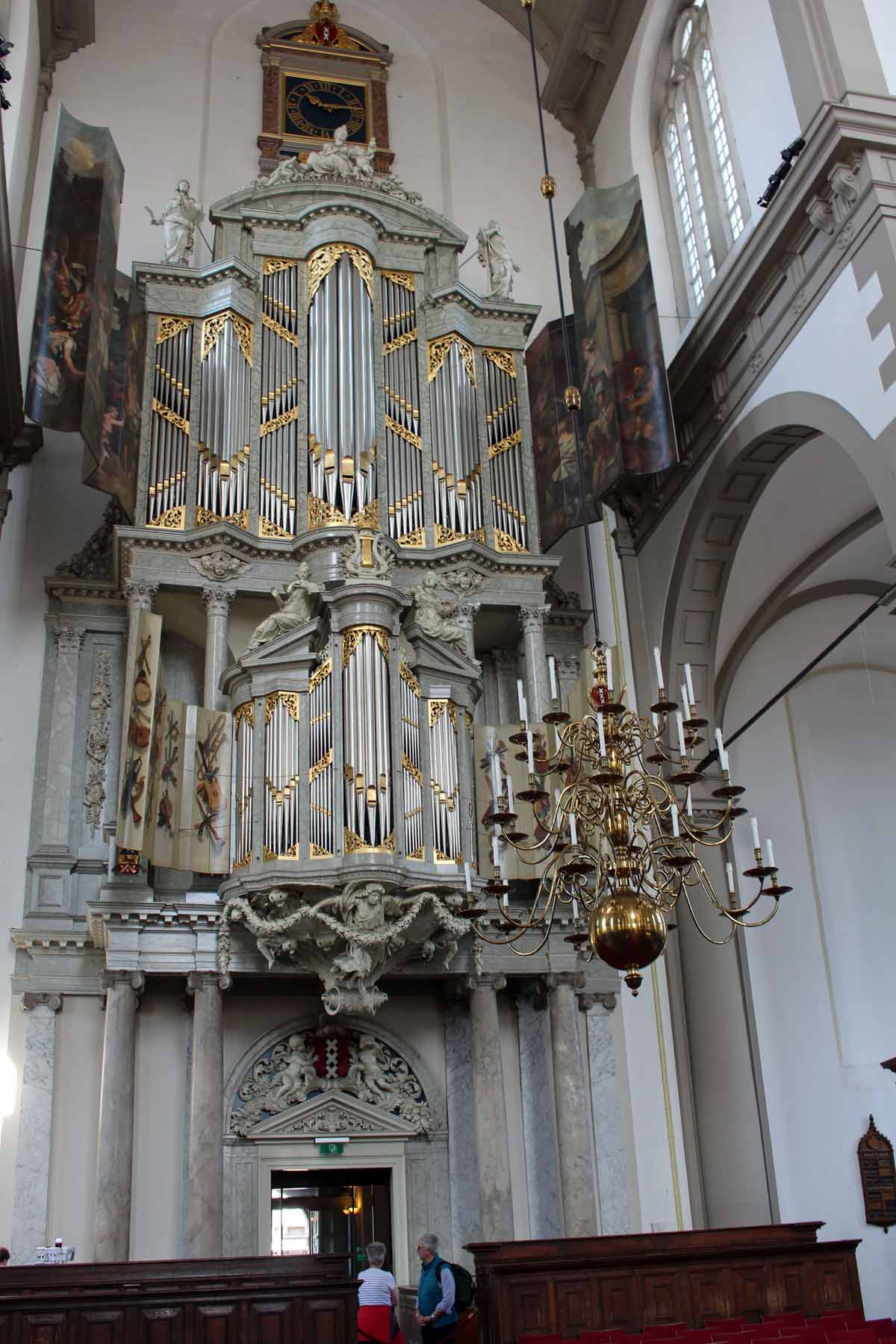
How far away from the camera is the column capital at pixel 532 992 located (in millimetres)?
12156

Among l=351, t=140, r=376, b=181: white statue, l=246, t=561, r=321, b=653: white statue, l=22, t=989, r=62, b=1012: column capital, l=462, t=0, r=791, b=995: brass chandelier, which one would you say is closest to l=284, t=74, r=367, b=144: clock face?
l=351, t=140, r=376, b=181: white statue

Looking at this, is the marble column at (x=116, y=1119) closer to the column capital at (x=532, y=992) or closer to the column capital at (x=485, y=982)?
the column capital at (x=485, y=982)

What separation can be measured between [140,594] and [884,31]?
8058 mm

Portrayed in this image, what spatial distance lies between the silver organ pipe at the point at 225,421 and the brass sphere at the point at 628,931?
21.4ft

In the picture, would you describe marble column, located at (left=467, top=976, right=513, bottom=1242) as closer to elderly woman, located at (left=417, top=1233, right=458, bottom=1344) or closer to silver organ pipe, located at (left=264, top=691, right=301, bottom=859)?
elderly woman, located at (left=417, top=1233, right=458, bottom=1344)

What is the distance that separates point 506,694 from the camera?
14.0 m

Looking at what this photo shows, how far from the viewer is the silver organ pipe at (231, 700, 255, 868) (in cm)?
1122

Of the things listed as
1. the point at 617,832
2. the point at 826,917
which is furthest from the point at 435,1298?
the point at 826,917

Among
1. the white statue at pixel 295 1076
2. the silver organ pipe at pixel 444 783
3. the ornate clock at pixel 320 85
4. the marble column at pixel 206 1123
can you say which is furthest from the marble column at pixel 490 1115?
the ornate clock at pixel 320 85

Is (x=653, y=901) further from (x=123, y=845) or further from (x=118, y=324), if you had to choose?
(x=118, y=324)

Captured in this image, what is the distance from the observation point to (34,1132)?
1103 centimetres

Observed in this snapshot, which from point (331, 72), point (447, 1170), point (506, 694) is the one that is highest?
point (331, 72)

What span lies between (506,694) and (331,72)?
911cm

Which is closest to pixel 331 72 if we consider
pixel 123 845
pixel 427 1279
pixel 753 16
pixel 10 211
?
pixel 10 211
